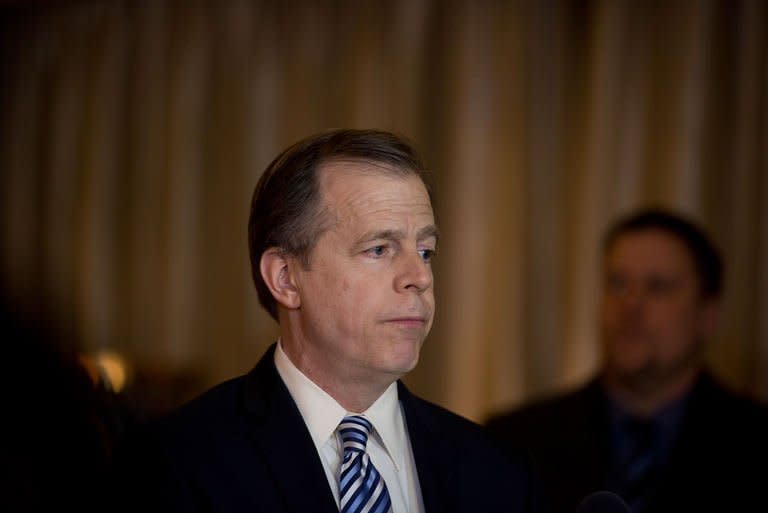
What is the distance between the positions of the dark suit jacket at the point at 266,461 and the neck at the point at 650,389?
1243mm

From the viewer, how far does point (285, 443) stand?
2.43ft

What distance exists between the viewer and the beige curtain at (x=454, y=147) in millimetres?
2930

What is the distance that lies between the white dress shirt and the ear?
55 mm

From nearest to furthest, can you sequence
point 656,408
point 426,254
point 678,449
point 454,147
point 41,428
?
1. point 41,428
2. point 426,254
3. point 678,449
4. point 656,408
5. point 454,147

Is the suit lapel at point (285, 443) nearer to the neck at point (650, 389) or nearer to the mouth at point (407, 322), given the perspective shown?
the mouth at point (407, 322)

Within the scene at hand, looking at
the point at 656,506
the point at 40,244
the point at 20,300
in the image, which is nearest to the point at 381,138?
the point at 20,300

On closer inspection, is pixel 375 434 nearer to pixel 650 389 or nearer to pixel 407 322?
pixel 407 322

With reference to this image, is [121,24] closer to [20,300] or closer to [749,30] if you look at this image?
[749,30]

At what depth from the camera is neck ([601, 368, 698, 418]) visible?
1983mm

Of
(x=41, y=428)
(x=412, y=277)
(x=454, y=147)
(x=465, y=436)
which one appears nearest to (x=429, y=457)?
(x=465, y=436)

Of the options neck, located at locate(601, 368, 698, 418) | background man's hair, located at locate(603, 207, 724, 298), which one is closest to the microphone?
neck, located at locate(601, 368, 698, 418)

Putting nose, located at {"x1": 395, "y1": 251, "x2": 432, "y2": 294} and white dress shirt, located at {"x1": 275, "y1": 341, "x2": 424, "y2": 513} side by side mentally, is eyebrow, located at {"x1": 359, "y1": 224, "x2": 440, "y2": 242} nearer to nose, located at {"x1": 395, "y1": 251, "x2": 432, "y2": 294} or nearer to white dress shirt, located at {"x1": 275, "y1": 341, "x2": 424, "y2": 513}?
nose, located at {"x1": 395, "y1": 251, "x2": 432, "y2": 294}

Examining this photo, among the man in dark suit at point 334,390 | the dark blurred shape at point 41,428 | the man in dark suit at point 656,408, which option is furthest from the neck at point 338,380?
the man in dark suit at point 656,408

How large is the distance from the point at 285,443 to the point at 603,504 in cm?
22
